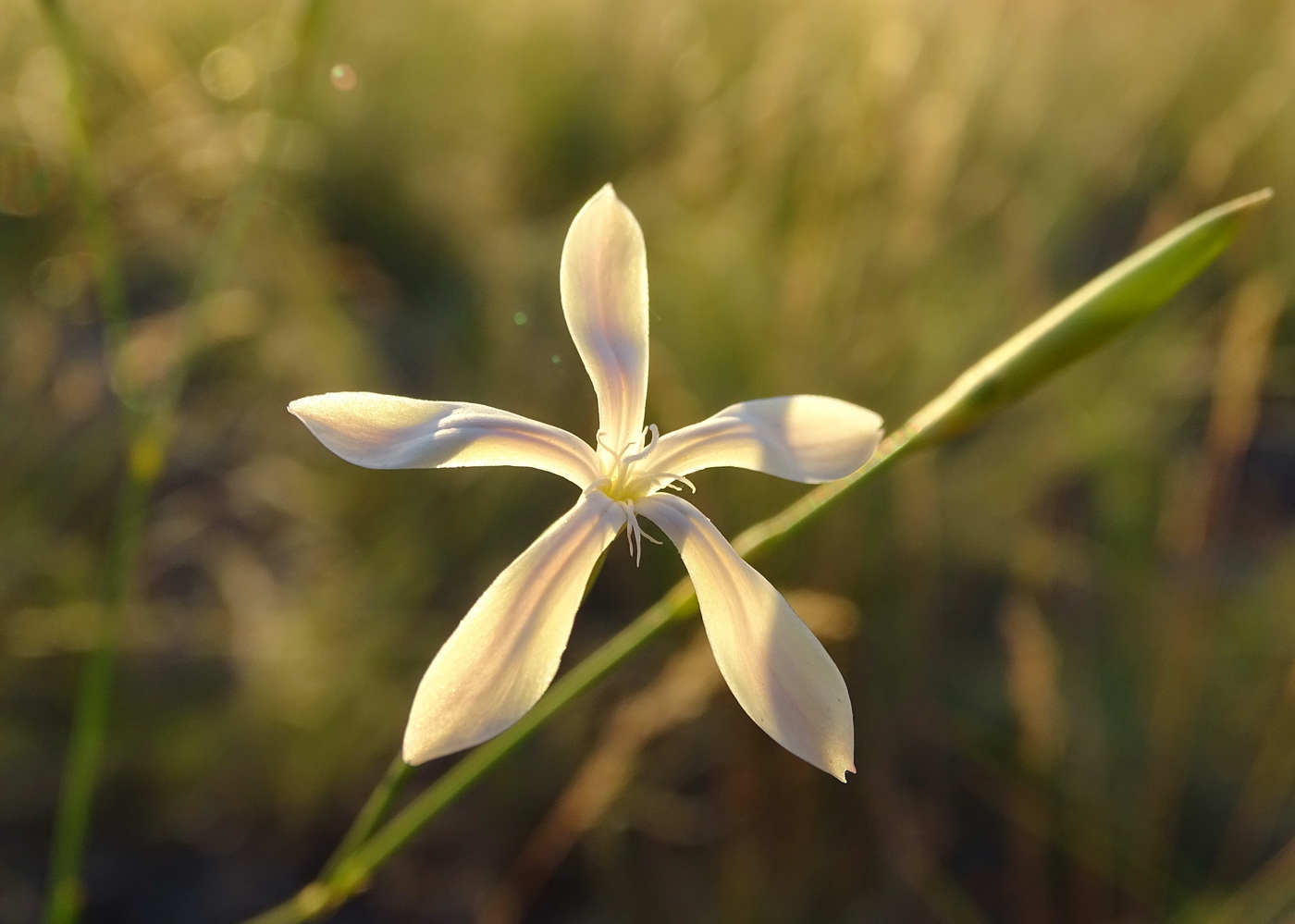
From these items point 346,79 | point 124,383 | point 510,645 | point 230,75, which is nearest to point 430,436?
point 510,645

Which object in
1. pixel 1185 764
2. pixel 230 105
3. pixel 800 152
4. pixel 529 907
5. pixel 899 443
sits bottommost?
pixel 1185 764

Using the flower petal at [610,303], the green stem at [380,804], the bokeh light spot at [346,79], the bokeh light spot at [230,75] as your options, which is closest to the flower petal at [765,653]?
the flower petal at [610,303]

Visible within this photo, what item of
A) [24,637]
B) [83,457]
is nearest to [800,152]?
[83,457]

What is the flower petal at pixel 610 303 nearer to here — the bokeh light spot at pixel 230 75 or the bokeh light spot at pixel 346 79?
the bokeh light spot at pixel 230 75

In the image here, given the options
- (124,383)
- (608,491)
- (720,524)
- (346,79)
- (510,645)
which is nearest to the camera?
(510,645)

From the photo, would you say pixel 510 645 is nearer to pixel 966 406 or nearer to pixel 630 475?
pixel 630 475

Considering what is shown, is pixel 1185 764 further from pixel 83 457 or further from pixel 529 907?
pixel 83 457
